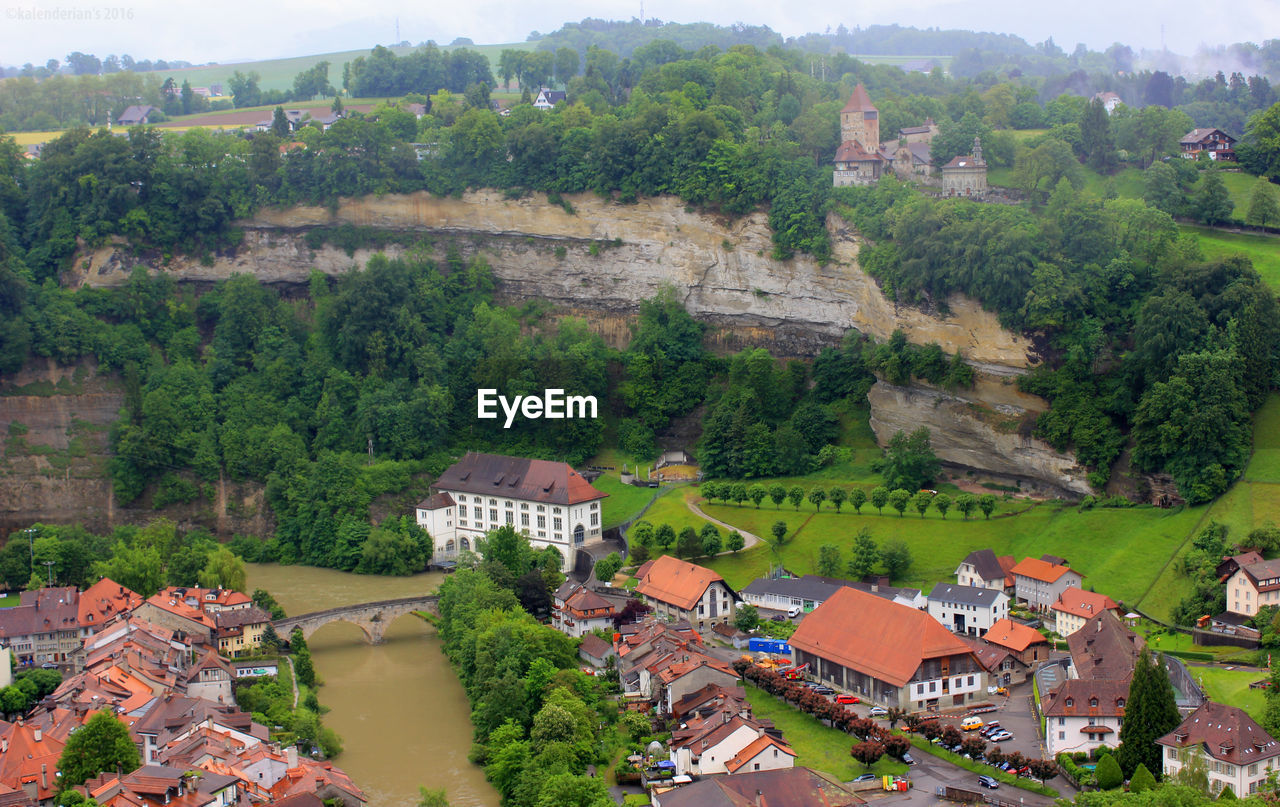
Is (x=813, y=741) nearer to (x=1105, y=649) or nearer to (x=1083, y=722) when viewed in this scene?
(x=1083, y=722)

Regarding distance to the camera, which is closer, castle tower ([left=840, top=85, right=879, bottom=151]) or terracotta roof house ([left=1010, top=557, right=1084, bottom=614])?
terracotta roof house ([left=1010, top=557, right=1084, bottom=614])

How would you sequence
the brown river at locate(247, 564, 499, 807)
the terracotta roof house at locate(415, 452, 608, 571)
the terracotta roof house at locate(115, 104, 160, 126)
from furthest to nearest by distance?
the terracotta roof house at locate(115, 104, 160, 126), the terracotta roof house at locate(415, 452, 608, 571), the brown river at locate(247, 564, 499, 807)

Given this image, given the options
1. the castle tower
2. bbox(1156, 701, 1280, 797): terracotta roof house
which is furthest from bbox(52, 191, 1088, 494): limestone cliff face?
bbox(1156, 701, 1280, 797): terracotta roof house

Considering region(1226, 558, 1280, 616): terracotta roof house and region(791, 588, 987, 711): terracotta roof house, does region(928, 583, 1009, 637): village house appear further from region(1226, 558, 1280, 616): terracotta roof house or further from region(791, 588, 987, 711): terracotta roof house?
region(1226, 558, 1280, 616): terracotta roof house

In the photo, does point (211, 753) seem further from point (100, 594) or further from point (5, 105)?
point (5, 105)

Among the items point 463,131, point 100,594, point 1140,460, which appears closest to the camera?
point 100,594

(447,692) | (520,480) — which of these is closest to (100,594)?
(447,692)
